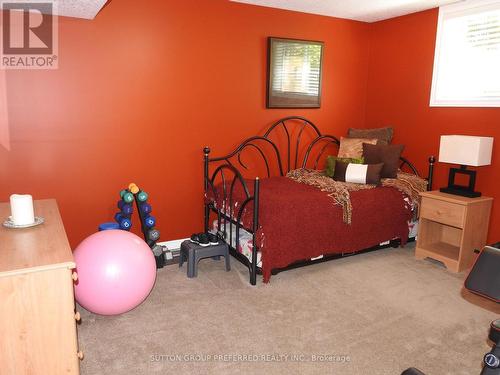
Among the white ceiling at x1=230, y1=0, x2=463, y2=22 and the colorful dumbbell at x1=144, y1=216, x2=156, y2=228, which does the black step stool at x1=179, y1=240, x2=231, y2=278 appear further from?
the white ceiling at x1=230, y1=0, x2=463, y2=22

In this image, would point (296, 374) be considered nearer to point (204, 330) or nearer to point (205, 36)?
point (204, 330)

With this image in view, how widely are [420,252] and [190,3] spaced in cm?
291

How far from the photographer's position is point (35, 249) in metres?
1.73

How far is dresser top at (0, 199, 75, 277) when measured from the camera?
5.12 feet

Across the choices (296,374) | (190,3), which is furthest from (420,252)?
(190,3)

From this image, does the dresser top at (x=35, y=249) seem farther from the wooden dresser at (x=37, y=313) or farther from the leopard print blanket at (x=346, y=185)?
the leopard print blanket at (x=346, y=185)

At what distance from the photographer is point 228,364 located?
2.10 metres

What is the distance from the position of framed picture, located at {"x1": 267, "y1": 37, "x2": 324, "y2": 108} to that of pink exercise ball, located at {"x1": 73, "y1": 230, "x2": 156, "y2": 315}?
214 cm

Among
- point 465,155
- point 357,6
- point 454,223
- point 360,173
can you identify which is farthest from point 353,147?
point 357,6

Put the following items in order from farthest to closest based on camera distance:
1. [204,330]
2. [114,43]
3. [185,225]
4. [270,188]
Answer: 1. [185,225]
2. [270,188]
3. [114,43]
4. [204,330]

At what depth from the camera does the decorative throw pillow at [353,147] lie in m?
3.99

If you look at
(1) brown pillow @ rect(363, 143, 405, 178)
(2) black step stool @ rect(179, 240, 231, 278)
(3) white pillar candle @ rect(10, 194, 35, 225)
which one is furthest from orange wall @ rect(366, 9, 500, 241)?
(3) white pillar candle @ rect(10, 194, 35, 225)

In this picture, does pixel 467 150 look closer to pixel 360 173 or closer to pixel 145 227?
pixel 360 173

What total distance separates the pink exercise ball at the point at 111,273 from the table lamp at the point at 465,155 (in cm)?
257
